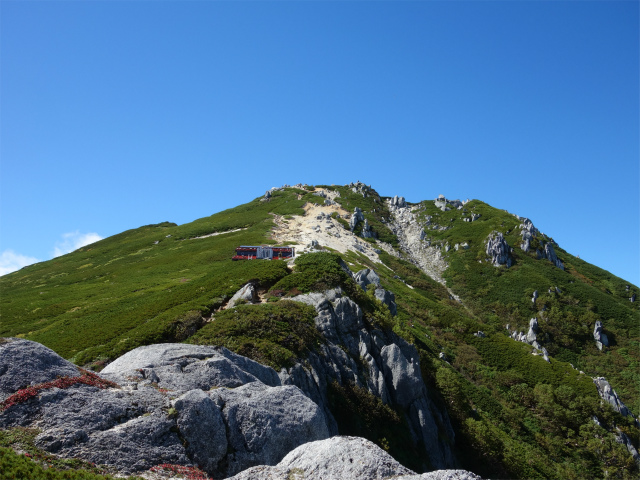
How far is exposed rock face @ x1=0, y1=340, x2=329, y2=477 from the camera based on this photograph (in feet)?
40.9

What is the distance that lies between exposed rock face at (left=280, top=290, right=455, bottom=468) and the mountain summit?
0.18 metres

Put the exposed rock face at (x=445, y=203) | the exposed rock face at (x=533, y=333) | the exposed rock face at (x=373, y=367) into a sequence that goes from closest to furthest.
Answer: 1. the exposed rock face at (x=373, y=367)
2. the exposed rock face at (x=533, y=333)
3. the exposed rock face at (x=445, y=203)

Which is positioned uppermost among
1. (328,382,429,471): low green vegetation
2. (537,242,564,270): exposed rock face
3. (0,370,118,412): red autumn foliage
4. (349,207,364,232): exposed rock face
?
(349,207,364,232): exposed rock face

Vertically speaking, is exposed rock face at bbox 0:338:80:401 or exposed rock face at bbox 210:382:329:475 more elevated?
exposed rock face at bbox 0:338:80:401

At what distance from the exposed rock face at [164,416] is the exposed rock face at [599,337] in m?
85.5

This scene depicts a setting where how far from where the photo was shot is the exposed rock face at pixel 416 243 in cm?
11894

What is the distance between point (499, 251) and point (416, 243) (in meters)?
34.0

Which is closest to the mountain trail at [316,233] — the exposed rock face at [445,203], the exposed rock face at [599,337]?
the exposed rock face at [445,203]

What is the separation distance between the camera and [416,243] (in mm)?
137750

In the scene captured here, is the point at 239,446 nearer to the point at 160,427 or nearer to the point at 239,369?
Answer: the point at 160,427

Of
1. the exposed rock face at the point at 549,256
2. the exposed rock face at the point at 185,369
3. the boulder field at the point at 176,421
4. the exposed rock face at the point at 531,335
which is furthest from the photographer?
the exposed rock face at the point at 549,256

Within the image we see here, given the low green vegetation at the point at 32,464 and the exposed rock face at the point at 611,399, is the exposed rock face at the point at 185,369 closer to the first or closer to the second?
the low green vegetation at the point at 32,464

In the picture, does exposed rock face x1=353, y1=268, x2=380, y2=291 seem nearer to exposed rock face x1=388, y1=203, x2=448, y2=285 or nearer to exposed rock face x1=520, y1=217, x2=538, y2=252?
exposed rock face x1=388, y1=203, x2=448, y2=285

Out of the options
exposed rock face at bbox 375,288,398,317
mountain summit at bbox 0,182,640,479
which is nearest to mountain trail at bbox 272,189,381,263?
mountain summit at bbox 0,182,640,479
